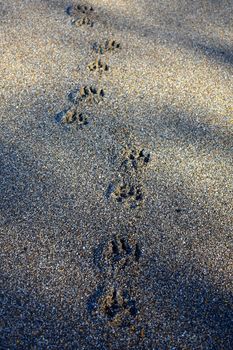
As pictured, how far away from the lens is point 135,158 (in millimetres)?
2320

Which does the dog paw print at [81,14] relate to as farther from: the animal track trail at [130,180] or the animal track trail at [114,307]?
the animal track trail at [114,307]

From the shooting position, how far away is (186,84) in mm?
2775

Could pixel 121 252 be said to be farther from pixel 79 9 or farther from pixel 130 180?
pixel 79 9

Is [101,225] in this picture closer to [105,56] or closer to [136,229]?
[136,229]

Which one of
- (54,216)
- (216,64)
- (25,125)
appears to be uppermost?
(216,64)

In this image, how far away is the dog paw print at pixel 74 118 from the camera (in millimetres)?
2469

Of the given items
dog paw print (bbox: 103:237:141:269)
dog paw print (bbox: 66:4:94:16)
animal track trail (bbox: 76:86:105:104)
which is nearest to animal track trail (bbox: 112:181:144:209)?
dog paw print (bbox: 103:237:141:269)

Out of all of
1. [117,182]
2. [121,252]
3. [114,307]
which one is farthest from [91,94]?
[114,307]

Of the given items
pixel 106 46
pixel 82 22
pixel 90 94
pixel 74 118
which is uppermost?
pixel 82 22

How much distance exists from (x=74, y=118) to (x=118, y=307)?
4.21 feet

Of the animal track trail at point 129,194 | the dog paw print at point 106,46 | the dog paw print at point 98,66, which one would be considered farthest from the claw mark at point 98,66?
the animal track trail at point 129,194

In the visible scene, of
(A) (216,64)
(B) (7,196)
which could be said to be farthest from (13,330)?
(A) (216,64)

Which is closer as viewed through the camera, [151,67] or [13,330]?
[13,330]

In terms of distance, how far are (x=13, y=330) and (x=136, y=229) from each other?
78 cm
